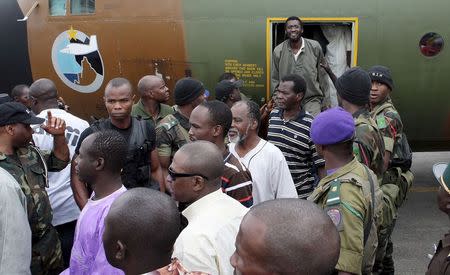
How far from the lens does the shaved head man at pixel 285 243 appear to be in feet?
5.72

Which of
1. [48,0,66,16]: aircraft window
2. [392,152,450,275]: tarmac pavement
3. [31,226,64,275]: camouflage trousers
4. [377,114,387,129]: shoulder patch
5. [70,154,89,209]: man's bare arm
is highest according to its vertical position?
[48,0,66,16]: aircraft window

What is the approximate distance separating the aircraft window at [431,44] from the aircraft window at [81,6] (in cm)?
462

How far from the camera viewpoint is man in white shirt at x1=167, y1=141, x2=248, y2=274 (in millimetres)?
2383

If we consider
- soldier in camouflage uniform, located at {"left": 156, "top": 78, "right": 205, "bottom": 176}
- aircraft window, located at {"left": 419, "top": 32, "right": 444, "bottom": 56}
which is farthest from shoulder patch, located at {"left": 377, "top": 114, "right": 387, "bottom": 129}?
A: aircraft window, located at {"left": 419, "top": 32, "right": 444, "bottom": 56}

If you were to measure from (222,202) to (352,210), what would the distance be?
0.70 meters

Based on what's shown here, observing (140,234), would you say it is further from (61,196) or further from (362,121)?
(61,196)

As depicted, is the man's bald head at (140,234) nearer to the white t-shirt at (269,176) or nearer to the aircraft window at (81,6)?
the white t-shirt at (269,176)

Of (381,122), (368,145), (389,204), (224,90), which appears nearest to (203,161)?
(368,145)

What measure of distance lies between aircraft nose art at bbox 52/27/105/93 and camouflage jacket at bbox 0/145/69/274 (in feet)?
11.9

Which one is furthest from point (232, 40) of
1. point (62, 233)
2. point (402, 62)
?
point (62, 233)

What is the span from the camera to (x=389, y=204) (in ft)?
14.5

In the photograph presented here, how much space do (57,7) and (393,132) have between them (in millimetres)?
5148

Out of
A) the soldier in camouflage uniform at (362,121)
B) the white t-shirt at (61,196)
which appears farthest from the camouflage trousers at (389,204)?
the white t-shirt at (61,196)

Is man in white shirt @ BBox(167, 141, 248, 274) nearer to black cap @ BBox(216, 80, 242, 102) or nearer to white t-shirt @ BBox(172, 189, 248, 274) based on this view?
white t-shirt @ BBox(172, 189, 248, 274)
